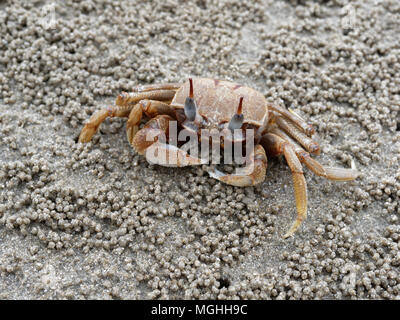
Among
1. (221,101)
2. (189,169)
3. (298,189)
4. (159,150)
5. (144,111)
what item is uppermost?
(221,101)

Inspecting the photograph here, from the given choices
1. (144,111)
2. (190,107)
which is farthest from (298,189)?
(144,111)

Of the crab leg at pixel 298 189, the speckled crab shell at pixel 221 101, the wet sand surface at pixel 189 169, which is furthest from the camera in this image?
the speckled crab shell at pixel 221 101

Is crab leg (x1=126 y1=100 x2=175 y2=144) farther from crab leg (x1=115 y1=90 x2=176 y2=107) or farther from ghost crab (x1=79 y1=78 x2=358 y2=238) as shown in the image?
crab leg (x1=115 y1=90 x2=176 y2=107)

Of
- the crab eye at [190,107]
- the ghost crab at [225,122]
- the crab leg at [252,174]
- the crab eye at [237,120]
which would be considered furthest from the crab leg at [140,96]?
the crab leg at [252,174]

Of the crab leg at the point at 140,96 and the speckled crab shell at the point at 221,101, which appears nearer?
the speckled crab shell at the point at 221,101

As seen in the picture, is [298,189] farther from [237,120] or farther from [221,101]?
[221,101]

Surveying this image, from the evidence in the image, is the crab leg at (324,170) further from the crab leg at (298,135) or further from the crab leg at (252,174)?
the crab leg at (252,174)
